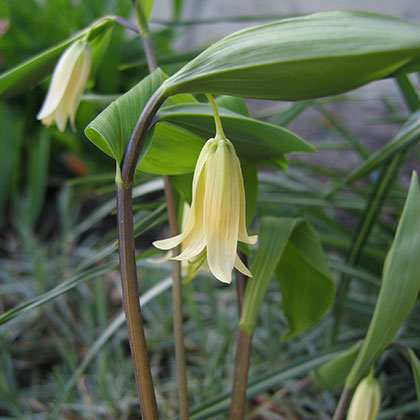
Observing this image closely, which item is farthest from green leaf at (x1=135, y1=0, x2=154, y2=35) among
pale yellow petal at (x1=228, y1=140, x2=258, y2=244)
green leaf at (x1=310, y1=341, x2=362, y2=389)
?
green leaf at (x1=310, y1=341, x2=362, y2=389)

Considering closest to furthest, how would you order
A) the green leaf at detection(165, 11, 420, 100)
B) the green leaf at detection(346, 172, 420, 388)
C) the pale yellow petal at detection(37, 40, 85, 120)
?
the green leaf at detection(165, 11, 420, 100) → the green leaf at detection(346, 172, 420, 388) → the pale yellow petal at detection(37, 40, 85, 120)

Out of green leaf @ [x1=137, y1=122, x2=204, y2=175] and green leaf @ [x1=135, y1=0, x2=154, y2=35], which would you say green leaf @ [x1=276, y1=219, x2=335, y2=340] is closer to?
green leaf @ [x1=137, y1=122, x2=204, y2=175]

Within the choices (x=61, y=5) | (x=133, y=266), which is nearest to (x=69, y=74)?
(x=133, y=266)

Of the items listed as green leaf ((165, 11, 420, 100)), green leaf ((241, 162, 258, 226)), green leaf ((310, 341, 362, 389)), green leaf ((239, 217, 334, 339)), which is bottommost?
green leaf ((310, 341, 362, 389))


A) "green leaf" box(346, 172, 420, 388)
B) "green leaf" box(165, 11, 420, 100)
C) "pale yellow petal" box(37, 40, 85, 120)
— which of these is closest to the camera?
"green leaf" box(165, 11, 420, 100)

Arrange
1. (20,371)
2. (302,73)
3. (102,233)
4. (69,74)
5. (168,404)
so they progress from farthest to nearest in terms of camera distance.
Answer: (102,233) → (20,371) → (168,404) → (69,74) → (302,73)

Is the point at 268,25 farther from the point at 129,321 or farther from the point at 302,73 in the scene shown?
the point at 129,321

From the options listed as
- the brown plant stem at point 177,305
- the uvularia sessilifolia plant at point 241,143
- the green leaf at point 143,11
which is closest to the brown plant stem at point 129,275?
the uvularia sessilifolia plant at point 241,143
